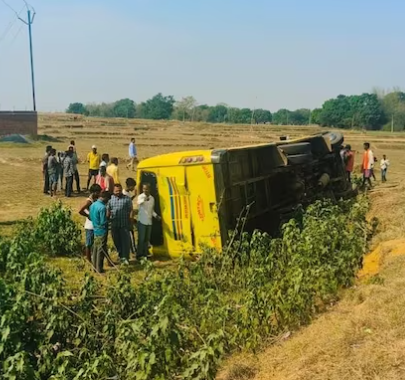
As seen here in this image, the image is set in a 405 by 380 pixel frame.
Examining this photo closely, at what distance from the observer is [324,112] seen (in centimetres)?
9438

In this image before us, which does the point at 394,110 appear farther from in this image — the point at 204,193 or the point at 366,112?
the point at 204,193

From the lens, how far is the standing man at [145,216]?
9.45 m

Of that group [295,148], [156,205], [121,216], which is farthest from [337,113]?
[121,216]

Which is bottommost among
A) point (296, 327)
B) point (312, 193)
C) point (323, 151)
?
point (296, 327)

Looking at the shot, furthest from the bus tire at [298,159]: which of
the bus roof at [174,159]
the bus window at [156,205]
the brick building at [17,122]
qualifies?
the brick building at [17,122]

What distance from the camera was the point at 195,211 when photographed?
9.22 m

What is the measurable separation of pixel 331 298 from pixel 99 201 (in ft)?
13.1

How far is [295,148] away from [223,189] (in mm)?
2487

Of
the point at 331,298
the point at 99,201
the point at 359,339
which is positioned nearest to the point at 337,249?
the point at 331,298

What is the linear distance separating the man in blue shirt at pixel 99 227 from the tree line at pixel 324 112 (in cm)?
5368

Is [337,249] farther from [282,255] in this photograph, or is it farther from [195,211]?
[195,211]

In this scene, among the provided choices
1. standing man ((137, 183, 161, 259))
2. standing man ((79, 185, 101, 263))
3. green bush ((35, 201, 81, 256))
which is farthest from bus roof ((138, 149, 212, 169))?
green bush ((35, 201, 81, 256))

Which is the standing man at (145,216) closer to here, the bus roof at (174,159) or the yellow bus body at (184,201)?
the yellow bus body at (184,201)

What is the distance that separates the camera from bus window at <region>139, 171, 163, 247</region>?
9.70 m
